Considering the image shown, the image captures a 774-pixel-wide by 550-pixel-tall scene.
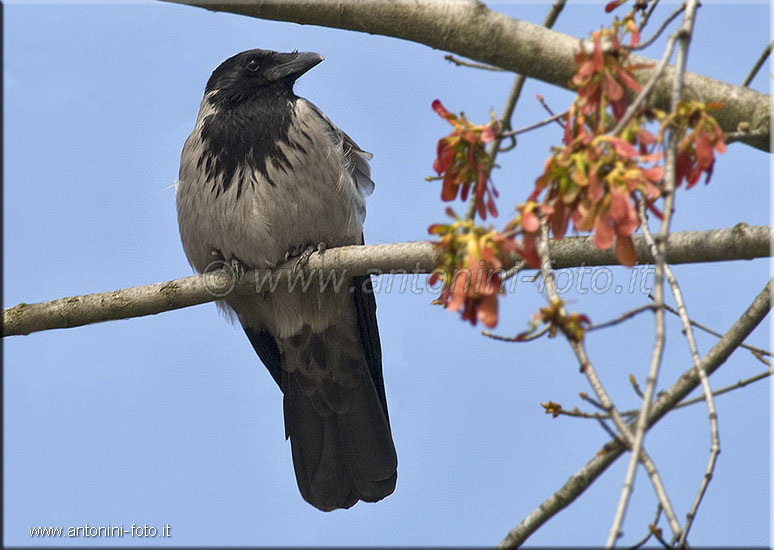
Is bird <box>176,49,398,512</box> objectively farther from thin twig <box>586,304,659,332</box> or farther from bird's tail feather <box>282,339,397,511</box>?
thin twig <box>586,304,659,332</box>

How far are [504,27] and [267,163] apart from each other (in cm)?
212

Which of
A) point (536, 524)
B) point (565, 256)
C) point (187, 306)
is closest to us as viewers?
point (536, 524)

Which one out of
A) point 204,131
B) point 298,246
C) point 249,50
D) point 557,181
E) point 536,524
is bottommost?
point 536,524

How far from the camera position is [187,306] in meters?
4.15

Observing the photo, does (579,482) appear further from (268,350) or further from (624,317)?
(268,350)

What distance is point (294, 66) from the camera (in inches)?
208

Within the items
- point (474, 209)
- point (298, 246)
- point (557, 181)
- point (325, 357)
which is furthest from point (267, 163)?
point (557, 181)

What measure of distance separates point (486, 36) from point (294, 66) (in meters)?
2.45

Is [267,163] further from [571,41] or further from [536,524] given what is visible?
[536,524]

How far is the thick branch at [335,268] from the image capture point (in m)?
3.32

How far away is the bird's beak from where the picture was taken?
207 inches

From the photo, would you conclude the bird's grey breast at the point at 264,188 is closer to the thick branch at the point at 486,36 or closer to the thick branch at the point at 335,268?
the thick branch at the point at 335,268

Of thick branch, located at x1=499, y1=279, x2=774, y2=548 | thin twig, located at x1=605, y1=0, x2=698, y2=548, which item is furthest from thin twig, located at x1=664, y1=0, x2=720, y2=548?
thick branch, located at x1=499, y1=279, x2=774, y2=548

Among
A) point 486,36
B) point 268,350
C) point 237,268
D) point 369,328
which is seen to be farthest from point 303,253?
point 486,36
